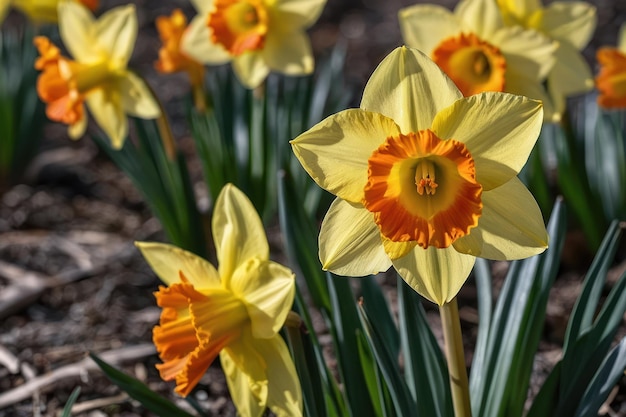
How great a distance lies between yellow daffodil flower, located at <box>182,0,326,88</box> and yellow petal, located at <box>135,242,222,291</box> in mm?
1094

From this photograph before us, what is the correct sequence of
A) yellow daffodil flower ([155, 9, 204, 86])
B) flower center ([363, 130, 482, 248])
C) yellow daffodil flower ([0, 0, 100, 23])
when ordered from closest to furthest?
flower center ([363, 130, 482, 248]) < yellow daffodil flower ([155, 9, 204, 86]) < yellow daffodil flower ([0, 0, 100, 23])

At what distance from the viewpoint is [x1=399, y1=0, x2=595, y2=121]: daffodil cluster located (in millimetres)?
2176

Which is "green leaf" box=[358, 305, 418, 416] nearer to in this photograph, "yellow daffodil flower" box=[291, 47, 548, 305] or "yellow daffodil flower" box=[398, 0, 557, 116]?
"yellow daffodil flower" box=[291, 47, 548, 305]

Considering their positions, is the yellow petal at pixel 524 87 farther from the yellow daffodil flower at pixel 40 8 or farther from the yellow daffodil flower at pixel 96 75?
the yellow daffodil flower at pixel 40 8

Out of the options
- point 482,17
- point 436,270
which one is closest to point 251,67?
point 482,17

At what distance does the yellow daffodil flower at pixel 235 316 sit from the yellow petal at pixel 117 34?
124cm

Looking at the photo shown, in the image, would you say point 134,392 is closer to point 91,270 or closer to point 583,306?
point 583,306

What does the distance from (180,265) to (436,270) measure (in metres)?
0.58

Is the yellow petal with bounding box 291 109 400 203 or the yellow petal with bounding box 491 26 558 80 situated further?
the yellow petal with bounding box 491 26 558 80

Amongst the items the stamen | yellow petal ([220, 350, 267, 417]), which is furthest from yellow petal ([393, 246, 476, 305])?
yellow petal ([220, 350, 267, 417])

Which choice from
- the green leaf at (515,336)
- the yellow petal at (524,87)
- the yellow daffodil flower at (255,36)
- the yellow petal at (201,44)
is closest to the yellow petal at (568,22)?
the yellow petal at (524,87)

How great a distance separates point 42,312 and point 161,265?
133 centimetres

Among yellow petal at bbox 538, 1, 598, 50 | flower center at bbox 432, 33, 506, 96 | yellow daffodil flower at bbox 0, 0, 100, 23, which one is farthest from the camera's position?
yellow daffodil flower at bbox 0, 0, 100, 23

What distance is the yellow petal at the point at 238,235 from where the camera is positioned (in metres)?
1.61
